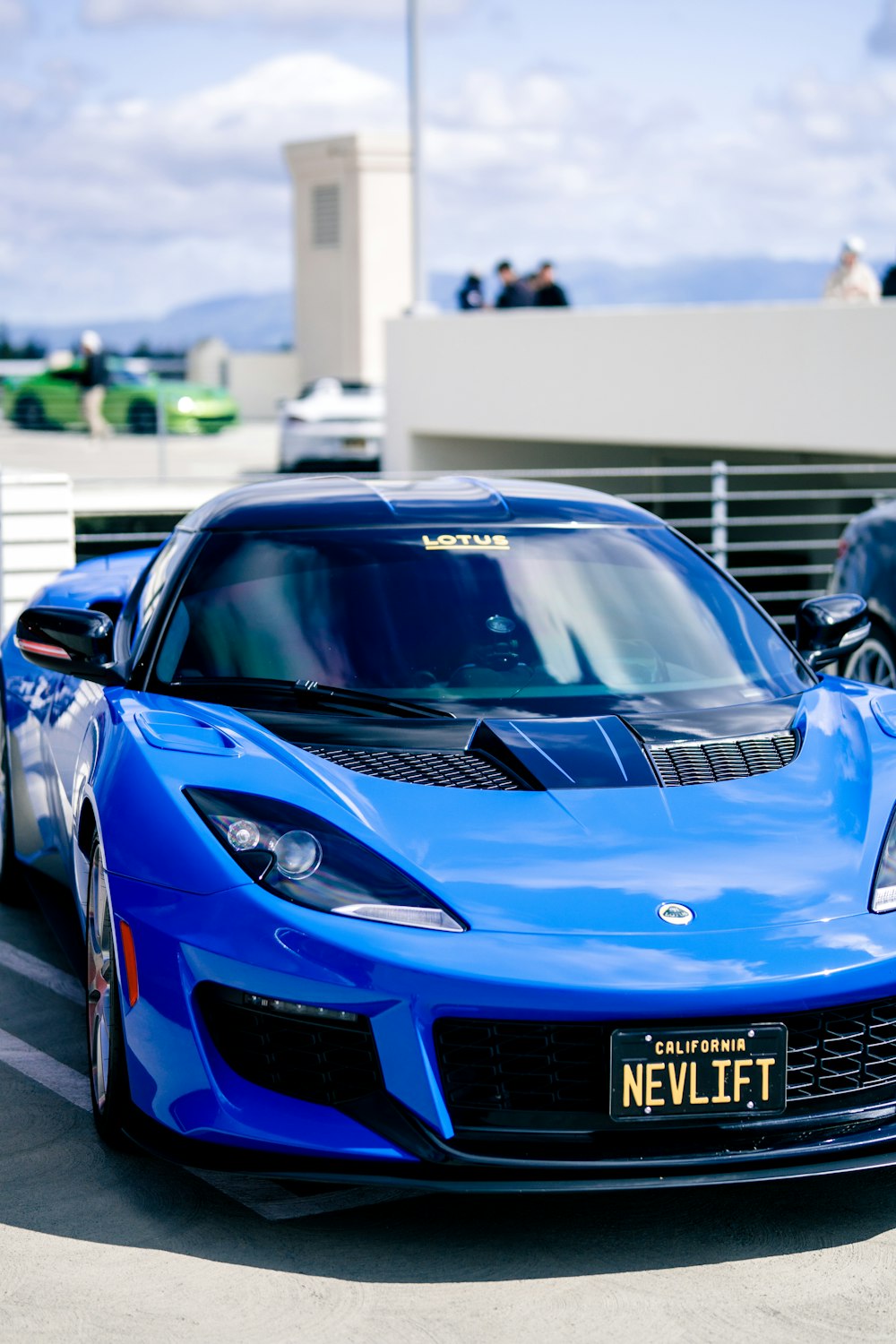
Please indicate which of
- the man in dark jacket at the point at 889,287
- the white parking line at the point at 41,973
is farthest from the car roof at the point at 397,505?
the man in dark jacket at the point at 889,287

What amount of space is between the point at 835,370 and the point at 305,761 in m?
12.2

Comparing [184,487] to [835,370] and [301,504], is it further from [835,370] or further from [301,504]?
[301,504]

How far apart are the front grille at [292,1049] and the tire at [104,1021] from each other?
1.28 ft

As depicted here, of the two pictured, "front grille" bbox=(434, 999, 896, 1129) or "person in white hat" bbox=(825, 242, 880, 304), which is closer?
"front grille" bbox=(434, 999, 896, 1129)

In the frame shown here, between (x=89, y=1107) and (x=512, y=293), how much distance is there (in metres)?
17.3

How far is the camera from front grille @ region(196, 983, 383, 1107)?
10.6 ft

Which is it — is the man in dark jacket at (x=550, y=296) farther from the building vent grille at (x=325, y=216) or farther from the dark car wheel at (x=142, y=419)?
the building vent grille at (x=325, y=216)

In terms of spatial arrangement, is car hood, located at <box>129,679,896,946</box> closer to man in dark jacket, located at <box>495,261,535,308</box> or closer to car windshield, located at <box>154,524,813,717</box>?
car windshield, located at <box>154,524,813,717</box>

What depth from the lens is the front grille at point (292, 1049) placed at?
3227mm

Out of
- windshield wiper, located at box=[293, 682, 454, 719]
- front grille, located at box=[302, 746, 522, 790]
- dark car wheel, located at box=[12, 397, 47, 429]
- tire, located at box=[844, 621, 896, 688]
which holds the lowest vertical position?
dark car wheel, located at box=[12, 397, 47, 429]

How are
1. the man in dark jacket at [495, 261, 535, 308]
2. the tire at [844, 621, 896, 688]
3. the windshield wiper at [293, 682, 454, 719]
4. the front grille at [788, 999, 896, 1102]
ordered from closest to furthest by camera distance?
the front grille at [788, 999, 896, 1102] < the windshield wiper at [293, 682, 454, 719] < the tire at [844, 621, 896, 688] < the man in dark jacket at [495, 261, 535, 308]

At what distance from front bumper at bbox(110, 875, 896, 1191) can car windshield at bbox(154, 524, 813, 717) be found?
0.97 metres

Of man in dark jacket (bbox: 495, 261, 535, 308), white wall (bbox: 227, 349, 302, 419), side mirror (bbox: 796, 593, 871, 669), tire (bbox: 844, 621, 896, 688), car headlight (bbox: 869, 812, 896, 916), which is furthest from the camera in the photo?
white wall (bbox: 227, 349, 302, 419)

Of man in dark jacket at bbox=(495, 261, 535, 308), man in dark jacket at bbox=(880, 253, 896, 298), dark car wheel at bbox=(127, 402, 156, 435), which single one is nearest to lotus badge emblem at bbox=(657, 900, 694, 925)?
man in dark jacket at bbox=(880, 253, 896, 298)
